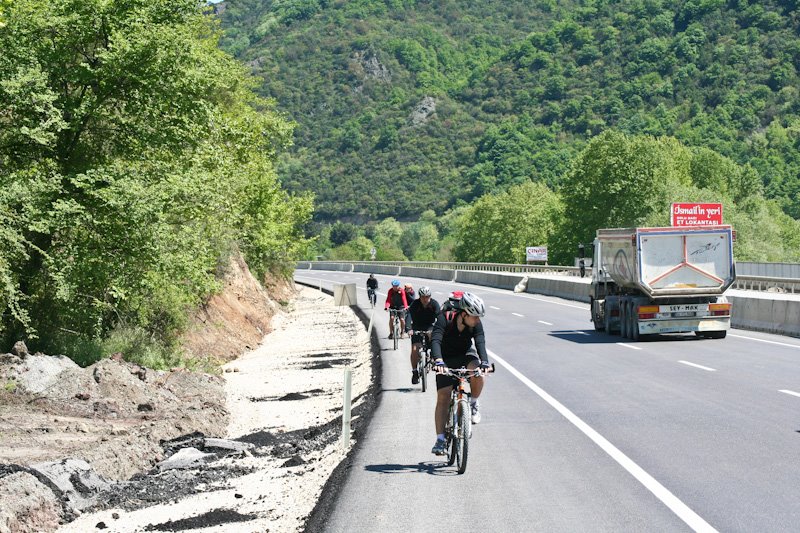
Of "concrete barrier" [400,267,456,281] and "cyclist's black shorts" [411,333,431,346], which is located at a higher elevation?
"concrete barrier" [400,267,456,281]

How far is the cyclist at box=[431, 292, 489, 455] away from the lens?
10.4 metres

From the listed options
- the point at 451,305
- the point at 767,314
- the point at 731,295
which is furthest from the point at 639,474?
the point at 731,295

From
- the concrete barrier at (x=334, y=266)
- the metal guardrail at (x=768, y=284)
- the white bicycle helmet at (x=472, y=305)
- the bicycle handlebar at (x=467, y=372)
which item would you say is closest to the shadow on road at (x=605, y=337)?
the metal guardrail at (x=768, y=284)

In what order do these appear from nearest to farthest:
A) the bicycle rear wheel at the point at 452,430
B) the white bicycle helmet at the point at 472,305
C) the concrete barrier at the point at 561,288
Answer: the white bicycle helmet at the point at 472,305
the bicycle rear wheel at the point at 452,430
the concrete barrier at the point at 561,288

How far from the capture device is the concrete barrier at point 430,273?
3328 inches

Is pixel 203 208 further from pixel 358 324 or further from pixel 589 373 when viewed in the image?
pixel 358 324

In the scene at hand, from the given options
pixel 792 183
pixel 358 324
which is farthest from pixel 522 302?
pixel 792 183

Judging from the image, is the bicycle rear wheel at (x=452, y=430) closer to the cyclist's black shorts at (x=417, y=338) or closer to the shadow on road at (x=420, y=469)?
A: the shadow on road at (x=420, y=469)

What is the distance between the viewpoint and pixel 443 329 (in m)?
10.6

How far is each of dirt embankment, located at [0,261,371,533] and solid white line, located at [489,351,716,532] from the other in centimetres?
303

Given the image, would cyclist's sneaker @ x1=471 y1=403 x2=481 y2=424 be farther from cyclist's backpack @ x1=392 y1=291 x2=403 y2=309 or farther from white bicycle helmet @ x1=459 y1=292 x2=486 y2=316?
cyclist's backpack @ x1=392 y1=291 x2=403 y2=309

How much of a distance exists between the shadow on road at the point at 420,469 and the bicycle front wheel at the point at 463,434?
149mm

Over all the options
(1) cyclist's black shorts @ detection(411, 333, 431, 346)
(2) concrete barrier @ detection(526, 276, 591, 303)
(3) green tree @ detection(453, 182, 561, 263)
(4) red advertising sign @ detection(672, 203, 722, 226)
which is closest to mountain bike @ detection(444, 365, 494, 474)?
(1) cyclist's black shorts @ detection(411, 333, 431, 346)

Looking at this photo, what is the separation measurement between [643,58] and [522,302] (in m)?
127
